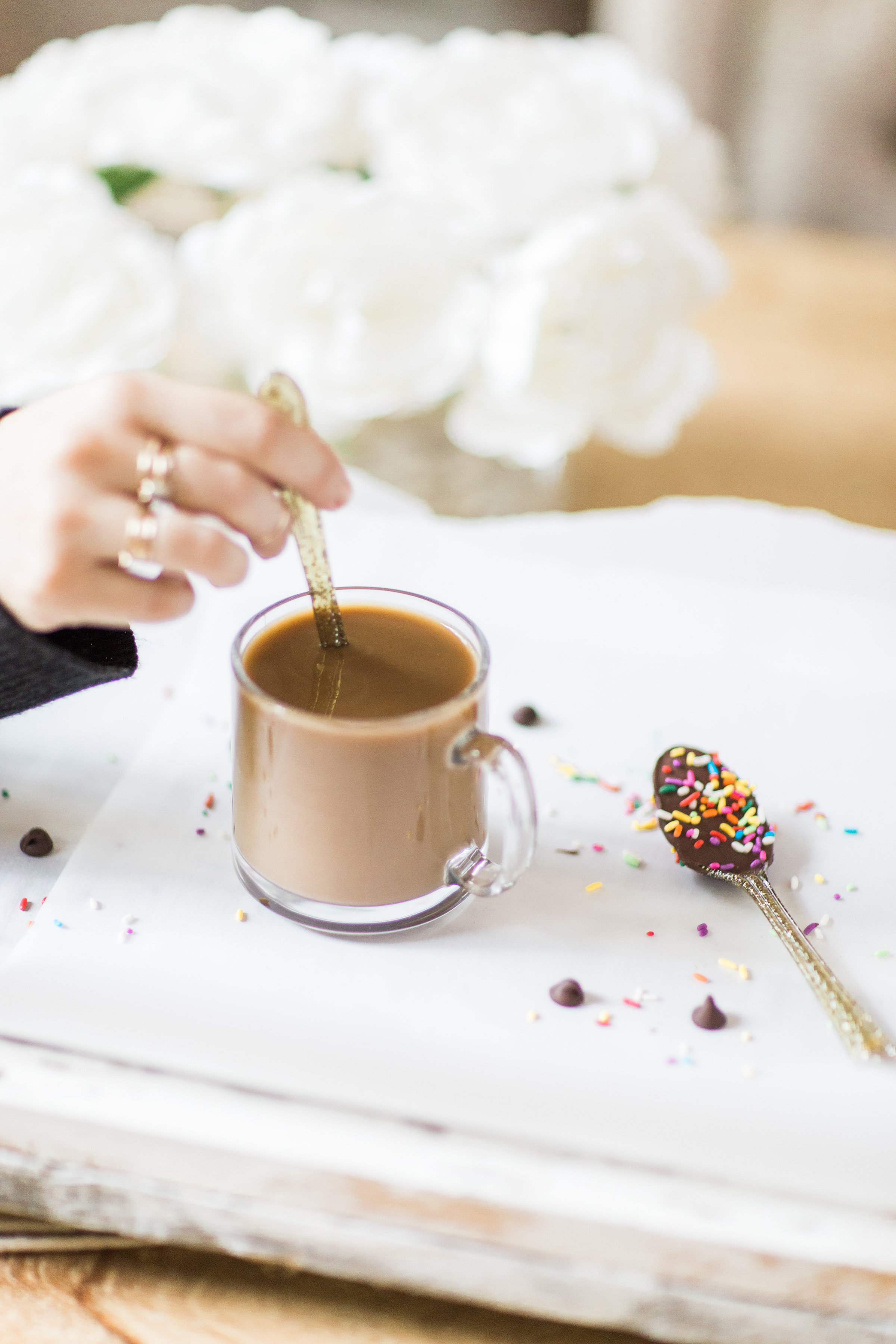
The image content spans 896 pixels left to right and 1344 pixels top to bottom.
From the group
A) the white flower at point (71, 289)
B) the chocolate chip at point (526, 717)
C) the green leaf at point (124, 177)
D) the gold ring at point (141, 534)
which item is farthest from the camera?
the green leaf at point (124, 177)

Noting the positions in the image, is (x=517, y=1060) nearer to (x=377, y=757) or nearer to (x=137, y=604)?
(x=377, y=757)

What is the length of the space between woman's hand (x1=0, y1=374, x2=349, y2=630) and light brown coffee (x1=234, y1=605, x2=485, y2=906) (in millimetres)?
97

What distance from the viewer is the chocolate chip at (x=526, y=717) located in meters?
0.79

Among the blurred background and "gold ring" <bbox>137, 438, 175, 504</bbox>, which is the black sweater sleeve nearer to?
"gold ring" <bbox>137, 438, 175, 504</bbox>

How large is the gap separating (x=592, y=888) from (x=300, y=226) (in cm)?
61

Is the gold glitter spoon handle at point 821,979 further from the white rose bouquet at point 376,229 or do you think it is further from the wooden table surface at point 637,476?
the white rose bouquet at point 376,229

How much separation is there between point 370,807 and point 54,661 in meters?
0.18

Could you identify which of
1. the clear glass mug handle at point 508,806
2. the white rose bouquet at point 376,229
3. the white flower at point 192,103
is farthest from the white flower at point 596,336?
the clear glass mug handle at point 508,806

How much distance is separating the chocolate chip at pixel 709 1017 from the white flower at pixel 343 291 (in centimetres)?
63

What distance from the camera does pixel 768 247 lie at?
5.32 feet

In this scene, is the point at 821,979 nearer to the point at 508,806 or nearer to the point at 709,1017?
the point at 709,1017

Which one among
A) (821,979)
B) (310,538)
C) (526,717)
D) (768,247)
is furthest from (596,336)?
(768,247)

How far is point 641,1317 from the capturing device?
53cm

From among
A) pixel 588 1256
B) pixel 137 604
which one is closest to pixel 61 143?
pixel 137 604
